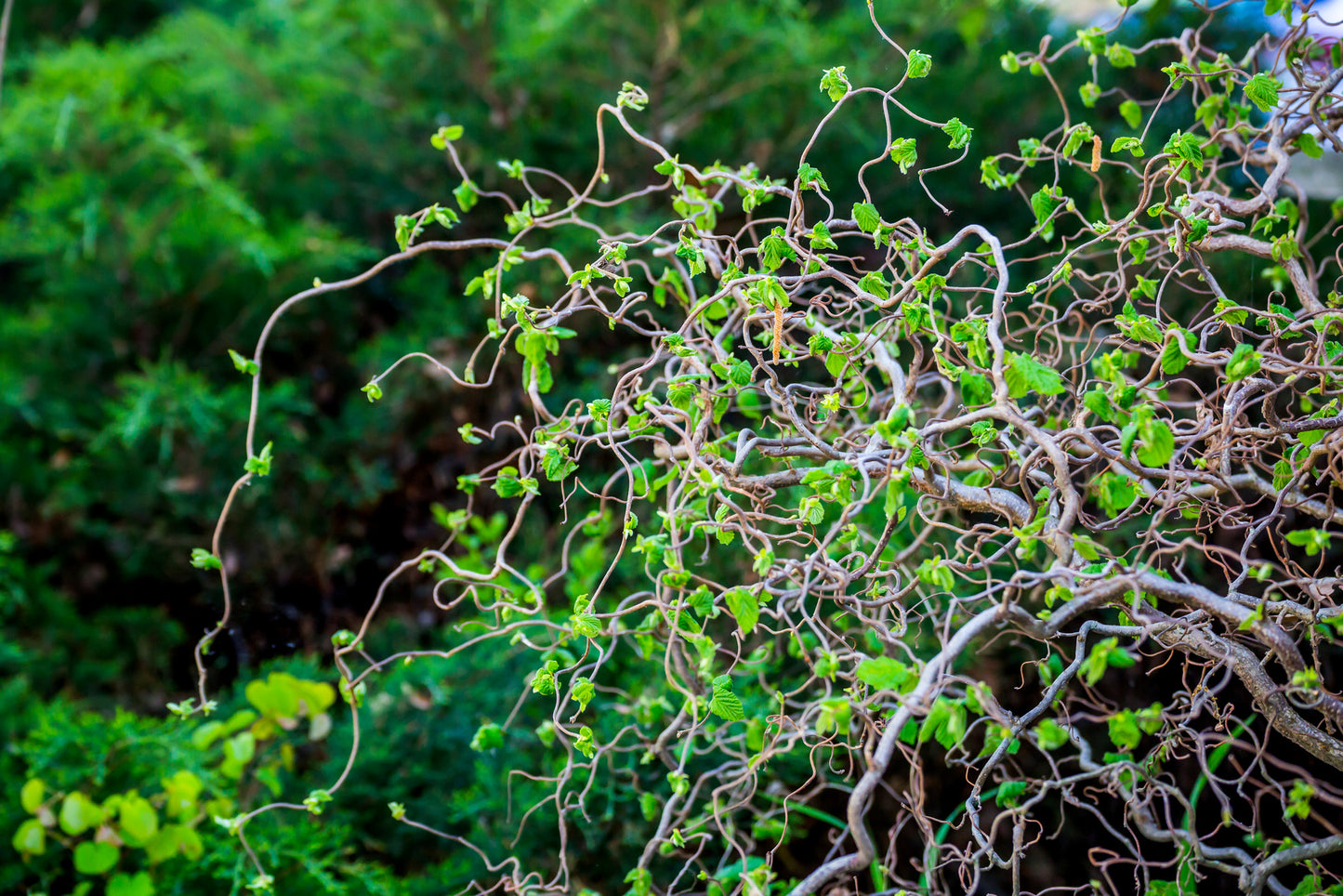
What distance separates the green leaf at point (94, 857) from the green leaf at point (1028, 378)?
5.51 ft

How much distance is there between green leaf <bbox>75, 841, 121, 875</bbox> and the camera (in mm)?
1499

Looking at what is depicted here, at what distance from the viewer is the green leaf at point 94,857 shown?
1.50m

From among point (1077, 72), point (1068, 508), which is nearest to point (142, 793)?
point (1068, 508)

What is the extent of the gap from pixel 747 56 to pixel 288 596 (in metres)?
2.09

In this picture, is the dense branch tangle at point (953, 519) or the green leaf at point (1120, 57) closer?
the dense branch tangle at point (953, 519)

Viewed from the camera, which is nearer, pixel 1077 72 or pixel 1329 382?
pixel 1329 382

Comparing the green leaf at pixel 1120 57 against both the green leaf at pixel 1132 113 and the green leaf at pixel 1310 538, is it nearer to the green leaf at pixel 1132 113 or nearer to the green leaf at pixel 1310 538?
the green leaf at pixel 1132 113

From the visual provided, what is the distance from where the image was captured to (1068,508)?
860mm

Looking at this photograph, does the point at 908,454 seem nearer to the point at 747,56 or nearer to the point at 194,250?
the point at 747,56

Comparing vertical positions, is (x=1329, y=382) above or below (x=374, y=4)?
below

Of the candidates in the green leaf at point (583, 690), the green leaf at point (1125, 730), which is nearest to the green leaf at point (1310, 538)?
the green leaf at point (1125, 730)

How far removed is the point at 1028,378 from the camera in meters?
0.83

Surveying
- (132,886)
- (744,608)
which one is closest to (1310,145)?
(744,608)

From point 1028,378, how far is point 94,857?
67.6 inches
